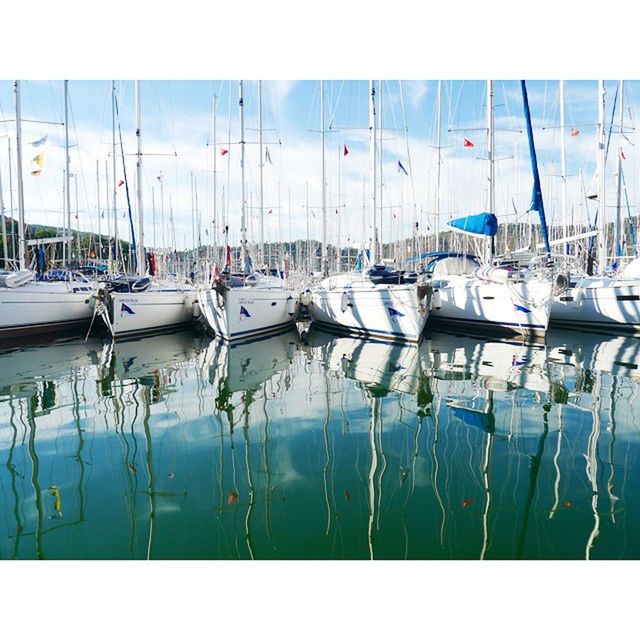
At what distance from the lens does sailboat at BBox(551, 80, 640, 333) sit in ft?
53.8

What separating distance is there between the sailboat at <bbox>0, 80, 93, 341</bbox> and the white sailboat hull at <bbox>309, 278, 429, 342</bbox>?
9.65 m

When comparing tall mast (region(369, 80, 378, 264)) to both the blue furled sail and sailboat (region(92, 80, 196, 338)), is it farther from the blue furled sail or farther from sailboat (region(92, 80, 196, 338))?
sailboat (region(92, 80, 196, 338))

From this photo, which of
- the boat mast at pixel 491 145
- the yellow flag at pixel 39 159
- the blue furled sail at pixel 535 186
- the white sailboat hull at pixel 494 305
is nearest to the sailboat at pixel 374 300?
the white sailboat hull at pixel 494 305

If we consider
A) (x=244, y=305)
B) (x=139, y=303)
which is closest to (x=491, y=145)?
(x=244, y=305)

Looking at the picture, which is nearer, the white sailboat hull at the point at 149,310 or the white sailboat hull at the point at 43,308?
the white sailboat hull at the point at 43,308

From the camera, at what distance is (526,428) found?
687 centimetres

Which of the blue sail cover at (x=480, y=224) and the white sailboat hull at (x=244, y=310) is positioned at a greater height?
the blue sail cover at (x=480, y=224)

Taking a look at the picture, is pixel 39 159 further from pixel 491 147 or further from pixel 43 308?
pixel 491 147

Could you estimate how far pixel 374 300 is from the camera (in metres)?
15.6

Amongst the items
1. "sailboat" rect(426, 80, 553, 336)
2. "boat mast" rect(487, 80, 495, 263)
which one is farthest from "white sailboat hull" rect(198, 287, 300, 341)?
"boat mast" rect(487, 80, 495, 263)

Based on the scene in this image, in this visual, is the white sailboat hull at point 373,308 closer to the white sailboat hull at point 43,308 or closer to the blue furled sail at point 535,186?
the blue furled sail at point 535,186

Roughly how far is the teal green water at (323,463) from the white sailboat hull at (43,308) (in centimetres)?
610

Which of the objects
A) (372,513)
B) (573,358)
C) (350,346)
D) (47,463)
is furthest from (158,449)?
(573,358)

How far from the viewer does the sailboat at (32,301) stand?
642 inches
